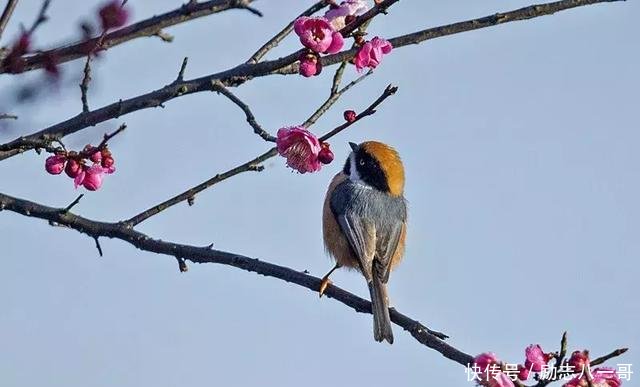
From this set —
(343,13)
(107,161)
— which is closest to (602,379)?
(343,13)

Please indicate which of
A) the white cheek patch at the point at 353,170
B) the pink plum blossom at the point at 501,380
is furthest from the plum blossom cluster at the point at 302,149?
the white cheek patch at the point at 353,170

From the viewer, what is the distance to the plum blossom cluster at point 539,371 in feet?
14.5

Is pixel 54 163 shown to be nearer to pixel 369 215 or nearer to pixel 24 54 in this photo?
pixel 24 54

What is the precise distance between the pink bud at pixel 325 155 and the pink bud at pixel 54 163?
1.28 m

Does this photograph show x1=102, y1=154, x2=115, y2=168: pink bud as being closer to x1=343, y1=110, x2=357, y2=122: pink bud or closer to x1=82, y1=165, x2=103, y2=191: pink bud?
x1=82, y1=165, x2=103, y2=191: pink bud

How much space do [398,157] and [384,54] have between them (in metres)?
3.93

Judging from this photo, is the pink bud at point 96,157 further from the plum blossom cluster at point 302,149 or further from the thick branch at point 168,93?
the plum blossom cluster at point 302,149

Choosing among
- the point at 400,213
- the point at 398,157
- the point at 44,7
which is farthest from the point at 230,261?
the point at 398,157

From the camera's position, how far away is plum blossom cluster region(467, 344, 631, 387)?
14.5 ft

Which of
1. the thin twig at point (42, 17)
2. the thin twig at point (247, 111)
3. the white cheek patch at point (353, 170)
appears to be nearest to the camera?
the thin twig at point (42, 17)

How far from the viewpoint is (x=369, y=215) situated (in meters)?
7.76

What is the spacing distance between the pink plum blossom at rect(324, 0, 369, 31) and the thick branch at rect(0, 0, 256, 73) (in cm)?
115

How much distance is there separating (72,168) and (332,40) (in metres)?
1.38

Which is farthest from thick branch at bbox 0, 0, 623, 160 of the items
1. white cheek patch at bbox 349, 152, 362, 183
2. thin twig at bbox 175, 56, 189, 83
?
white cheek patch at bbox 349, 152, 362, 183
